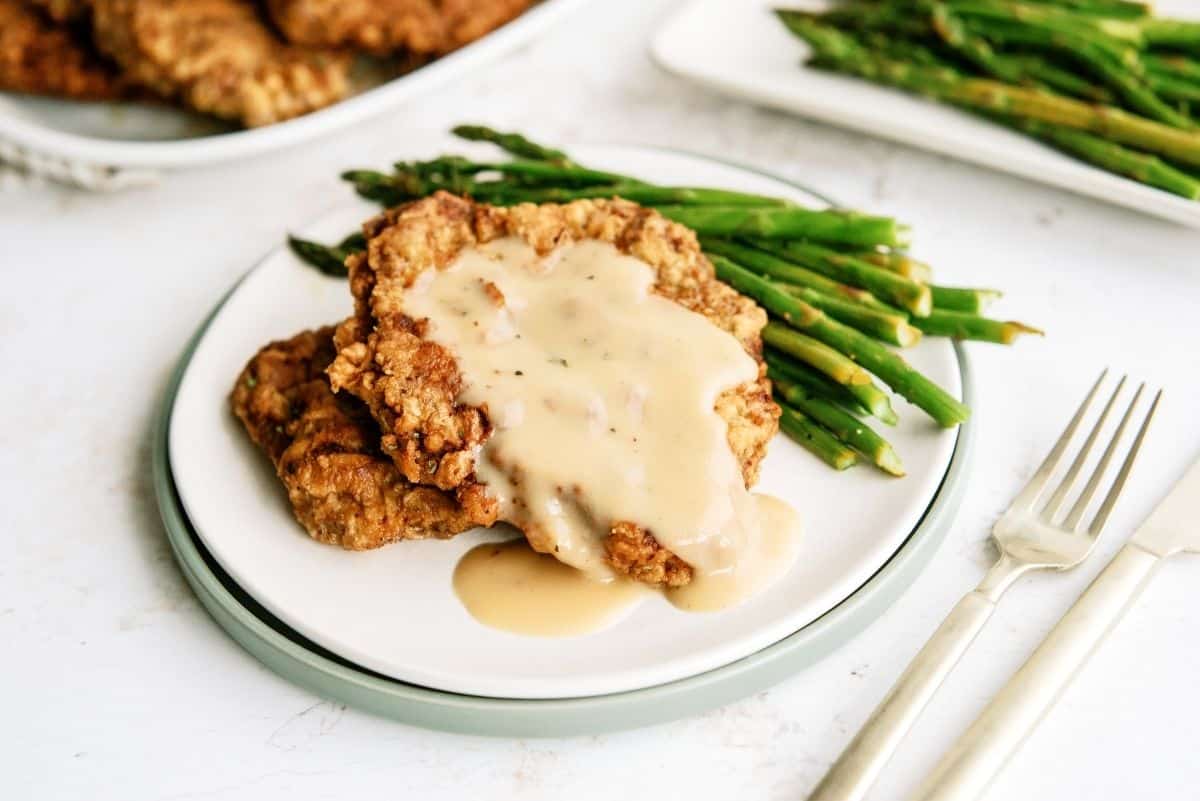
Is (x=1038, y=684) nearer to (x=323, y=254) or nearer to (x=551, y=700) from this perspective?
(x=551, y=700)

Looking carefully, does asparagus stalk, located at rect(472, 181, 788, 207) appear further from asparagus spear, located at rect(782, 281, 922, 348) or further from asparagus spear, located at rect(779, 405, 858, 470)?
asparagus spear, located at rect(779, 405, 858, 470)

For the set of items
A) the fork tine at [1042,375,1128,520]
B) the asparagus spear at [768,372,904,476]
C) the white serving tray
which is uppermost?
the fork tine at [1042,375,1128,520]

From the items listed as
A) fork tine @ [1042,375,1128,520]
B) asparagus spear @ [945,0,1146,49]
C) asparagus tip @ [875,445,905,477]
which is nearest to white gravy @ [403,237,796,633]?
asparagus tip @ [875,445,905,477]

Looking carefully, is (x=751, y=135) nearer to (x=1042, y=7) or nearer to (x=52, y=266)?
(x=1042, y=7)

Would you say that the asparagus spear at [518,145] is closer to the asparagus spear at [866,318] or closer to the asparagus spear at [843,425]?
the asparagus spear at [866,318]

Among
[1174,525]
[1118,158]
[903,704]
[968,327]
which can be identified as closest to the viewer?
[903,704]

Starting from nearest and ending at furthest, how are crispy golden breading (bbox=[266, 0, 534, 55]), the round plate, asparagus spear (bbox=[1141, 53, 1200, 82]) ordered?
1. the round plate
2. asparagus spear (bbox=[1141, 53, 1200, 82])
3. crispy golden breading (bbox=[266, 0, 534, 55])

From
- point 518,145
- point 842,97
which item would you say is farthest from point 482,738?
point 842,97

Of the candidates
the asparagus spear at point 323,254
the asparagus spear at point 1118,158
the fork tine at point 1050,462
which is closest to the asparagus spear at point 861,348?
the fork tine at point 1050,462
